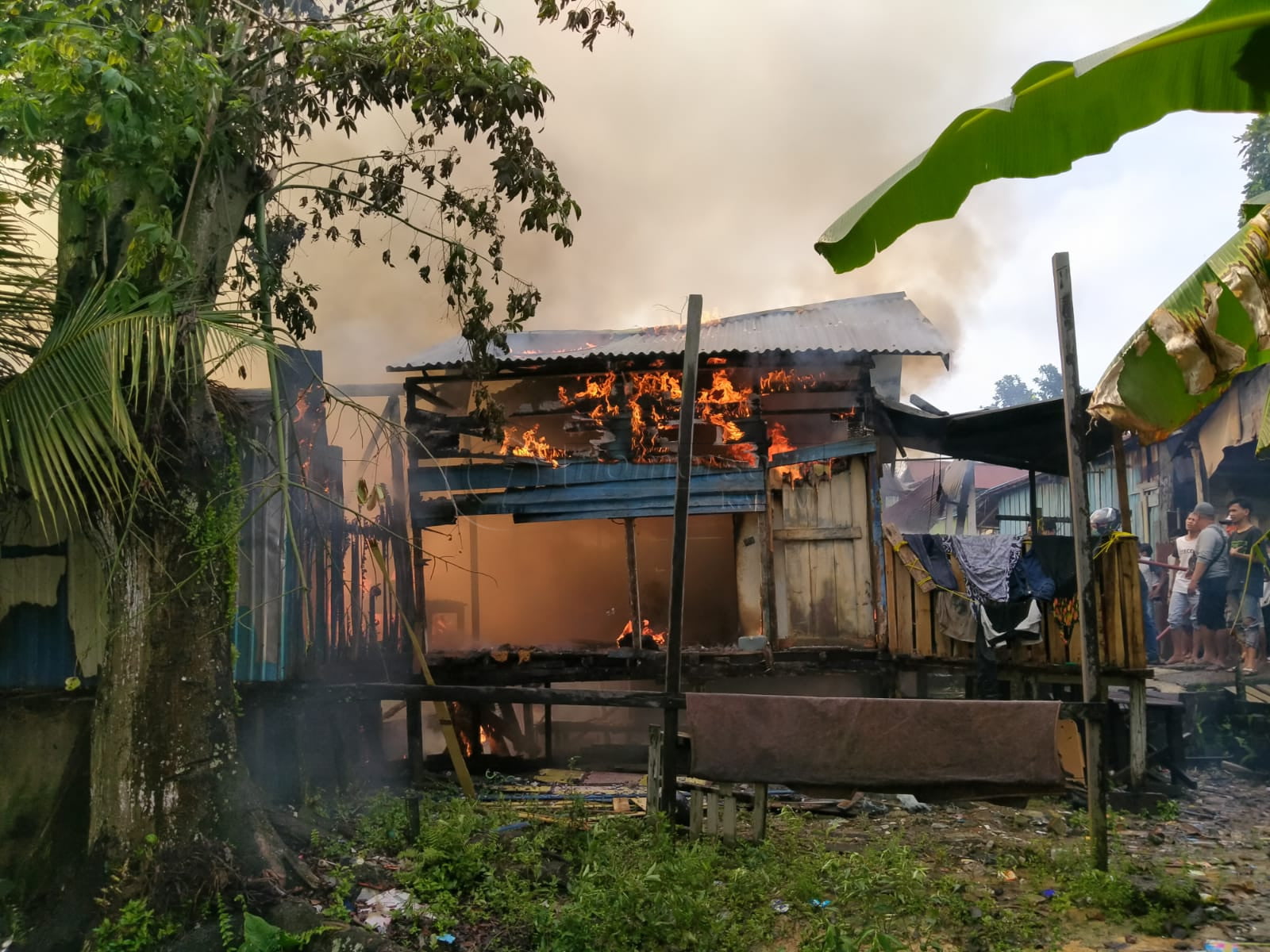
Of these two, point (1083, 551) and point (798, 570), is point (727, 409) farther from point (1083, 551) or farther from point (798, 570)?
point (1083, 551)

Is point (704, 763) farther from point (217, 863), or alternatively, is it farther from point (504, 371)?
point (504, 371)

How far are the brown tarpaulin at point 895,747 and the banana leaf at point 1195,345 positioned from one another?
2352 millimetres

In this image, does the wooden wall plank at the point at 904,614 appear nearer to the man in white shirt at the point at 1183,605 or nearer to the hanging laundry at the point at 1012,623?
the hanging laundry at the point at 1012,623

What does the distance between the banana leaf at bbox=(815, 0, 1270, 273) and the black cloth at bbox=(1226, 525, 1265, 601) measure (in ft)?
32.4

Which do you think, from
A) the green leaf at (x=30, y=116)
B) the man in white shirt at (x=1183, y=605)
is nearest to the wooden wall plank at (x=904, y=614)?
the man in white shirt at (x=1183, y=605)

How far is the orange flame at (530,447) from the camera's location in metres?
11.2

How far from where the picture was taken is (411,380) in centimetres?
1106

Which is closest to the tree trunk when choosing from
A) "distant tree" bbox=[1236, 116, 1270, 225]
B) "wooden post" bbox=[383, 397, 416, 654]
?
"wooden post" bbox=[383, 397, 416, 654]

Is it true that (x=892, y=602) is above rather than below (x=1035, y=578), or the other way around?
below

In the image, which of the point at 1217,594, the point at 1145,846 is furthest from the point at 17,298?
the point at 1217,594

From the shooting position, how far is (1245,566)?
1181 cm

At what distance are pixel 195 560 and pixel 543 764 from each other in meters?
5.39

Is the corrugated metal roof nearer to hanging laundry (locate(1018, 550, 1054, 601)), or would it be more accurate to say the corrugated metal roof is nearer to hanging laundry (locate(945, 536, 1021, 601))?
hanging laundry (locate(945, 536, 1021, 601))

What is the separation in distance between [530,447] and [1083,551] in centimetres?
737
